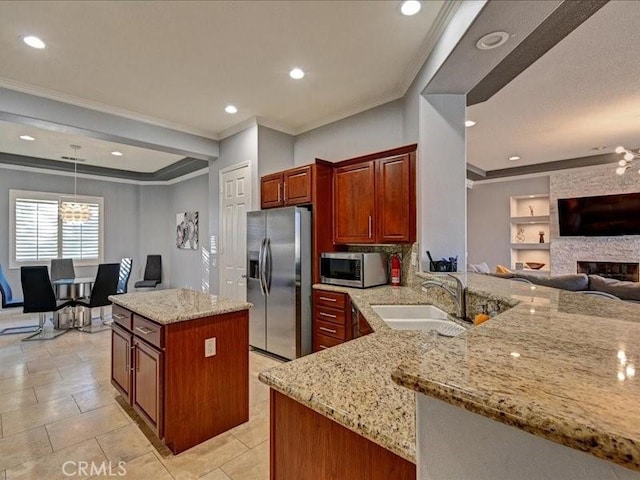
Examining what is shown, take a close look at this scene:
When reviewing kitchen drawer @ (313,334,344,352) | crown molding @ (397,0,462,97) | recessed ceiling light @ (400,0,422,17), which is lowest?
kitchen drawer @ (313,334,344,352)

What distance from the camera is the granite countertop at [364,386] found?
2.85 feet

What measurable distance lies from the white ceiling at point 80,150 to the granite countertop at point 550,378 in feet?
19.1

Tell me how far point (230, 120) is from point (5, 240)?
16.5ft

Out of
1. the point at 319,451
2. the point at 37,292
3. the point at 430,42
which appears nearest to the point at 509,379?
the point at 319,451

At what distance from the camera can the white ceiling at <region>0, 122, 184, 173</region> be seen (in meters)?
4.78

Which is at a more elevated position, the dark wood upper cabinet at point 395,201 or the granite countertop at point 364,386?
the dark wood upper cabinet at point 395,201

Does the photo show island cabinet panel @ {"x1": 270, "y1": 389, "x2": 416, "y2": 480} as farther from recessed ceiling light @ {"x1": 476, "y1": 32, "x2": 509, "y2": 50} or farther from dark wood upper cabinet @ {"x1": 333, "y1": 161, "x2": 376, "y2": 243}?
dark wood upper cabinet @ {"x1": 333, "y1": 161, "x2": 376, "y2": 243}

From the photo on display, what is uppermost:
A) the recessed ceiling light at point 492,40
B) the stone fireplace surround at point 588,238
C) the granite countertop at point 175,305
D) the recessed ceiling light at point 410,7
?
the recessed ceiling light at point 410,7

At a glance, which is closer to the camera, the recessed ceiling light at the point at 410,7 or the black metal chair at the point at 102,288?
the recessed ceiling light at the point at 410,7

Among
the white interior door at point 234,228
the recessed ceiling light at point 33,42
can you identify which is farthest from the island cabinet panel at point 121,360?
the recessed ceiling light at point 33,42

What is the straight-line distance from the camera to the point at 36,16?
7.79 feet

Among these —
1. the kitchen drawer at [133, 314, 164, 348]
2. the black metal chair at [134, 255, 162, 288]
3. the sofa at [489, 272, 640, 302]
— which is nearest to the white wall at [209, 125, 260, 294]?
the kitchen drawer at [133, 314, 164, 348]

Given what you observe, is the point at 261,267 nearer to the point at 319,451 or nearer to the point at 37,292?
the point at 319,451

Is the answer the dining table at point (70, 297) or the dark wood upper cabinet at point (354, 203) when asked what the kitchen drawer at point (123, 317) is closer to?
the dark wood upper cabinet at point (354, 203)
